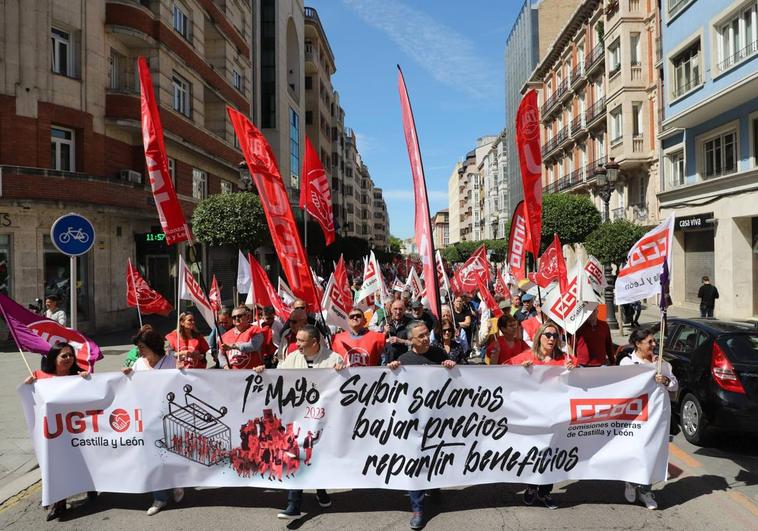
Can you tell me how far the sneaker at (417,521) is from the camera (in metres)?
4.14

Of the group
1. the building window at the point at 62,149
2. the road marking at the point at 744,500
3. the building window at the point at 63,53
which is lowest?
the road marking at the point at 744,500

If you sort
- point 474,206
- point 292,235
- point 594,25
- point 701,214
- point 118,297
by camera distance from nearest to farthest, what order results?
point 292,235 → point 118,297 → point 701,214 → point 594,25 → point 474,206

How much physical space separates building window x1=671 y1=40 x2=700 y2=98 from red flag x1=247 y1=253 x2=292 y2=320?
18.5 meters

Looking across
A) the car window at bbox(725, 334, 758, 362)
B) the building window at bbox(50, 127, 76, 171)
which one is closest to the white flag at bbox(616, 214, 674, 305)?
the car window at bbox(725, 334, 758, 362)

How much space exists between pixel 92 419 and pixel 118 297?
15.1 meters

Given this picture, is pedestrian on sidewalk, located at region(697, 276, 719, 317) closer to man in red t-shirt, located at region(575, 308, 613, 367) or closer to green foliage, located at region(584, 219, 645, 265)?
green foliage, located at region(584, 219, 645, 265)

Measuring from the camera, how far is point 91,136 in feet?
57.5

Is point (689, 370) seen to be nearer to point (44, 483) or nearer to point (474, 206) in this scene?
point (44, 483)

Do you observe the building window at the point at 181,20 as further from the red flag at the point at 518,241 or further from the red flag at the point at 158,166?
the red flag at the point at 518,241

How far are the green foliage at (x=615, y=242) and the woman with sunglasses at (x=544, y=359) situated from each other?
15.0 m

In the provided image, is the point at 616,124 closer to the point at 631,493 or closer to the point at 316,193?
the point at 316,193

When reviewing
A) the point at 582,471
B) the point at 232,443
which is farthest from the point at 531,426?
the point at 232,443

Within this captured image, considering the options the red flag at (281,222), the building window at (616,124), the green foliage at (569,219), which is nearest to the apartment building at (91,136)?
the red flag at (281,222)

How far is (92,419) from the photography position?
15.1ft
